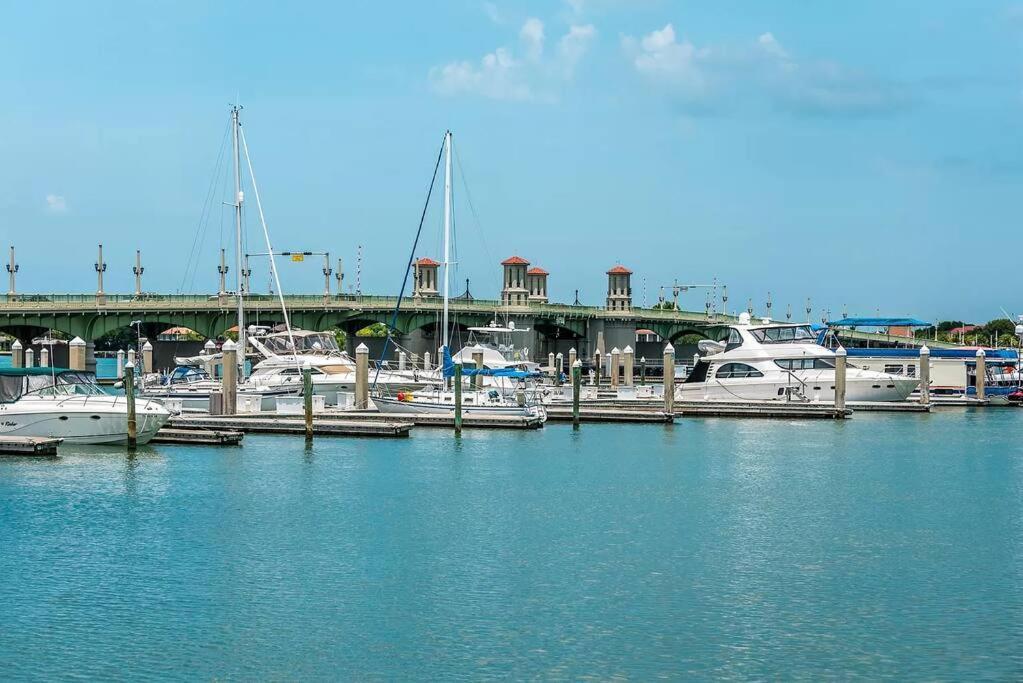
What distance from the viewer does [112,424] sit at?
50.3 metres

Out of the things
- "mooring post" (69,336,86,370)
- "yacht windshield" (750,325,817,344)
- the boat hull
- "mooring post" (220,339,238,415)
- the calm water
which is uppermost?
"yacht windshield" (750,325,817,344)

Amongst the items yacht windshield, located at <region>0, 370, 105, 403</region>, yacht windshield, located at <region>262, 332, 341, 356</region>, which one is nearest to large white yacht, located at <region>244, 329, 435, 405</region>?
yacht windshield, located at <region>262, 332, 341, 356</region>

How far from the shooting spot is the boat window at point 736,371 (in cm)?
7756

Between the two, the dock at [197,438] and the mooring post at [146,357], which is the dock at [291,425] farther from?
the mooring post at [146,357]

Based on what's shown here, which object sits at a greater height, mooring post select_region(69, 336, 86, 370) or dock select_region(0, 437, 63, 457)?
mooring post select_region(69, 336, 86, 370)

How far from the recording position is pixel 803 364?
77562mm

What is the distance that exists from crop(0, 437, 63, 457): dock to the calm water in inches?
39.2

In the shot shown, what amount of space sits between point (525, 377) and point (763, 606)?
1581 inches

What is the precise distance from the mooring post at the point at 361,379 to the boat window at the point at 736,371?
76.8 feet

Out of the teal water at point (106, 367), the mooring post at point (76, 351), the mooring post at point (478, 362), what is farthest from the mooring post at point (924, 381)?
the teal water at point (106, 367)

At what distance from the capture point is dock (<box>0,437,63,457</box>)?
47.6 meters

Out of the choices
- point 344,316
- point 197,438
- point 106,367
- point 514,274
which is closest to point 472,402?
point 197,438

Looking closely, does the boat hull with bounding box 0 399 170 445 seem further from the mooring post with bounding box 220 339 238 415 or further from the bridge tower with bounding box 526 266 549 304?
the bridge tower with bounding box 526 266 549 304

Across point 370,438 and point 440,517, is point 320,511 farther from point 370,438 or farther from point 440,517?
point 370,438
